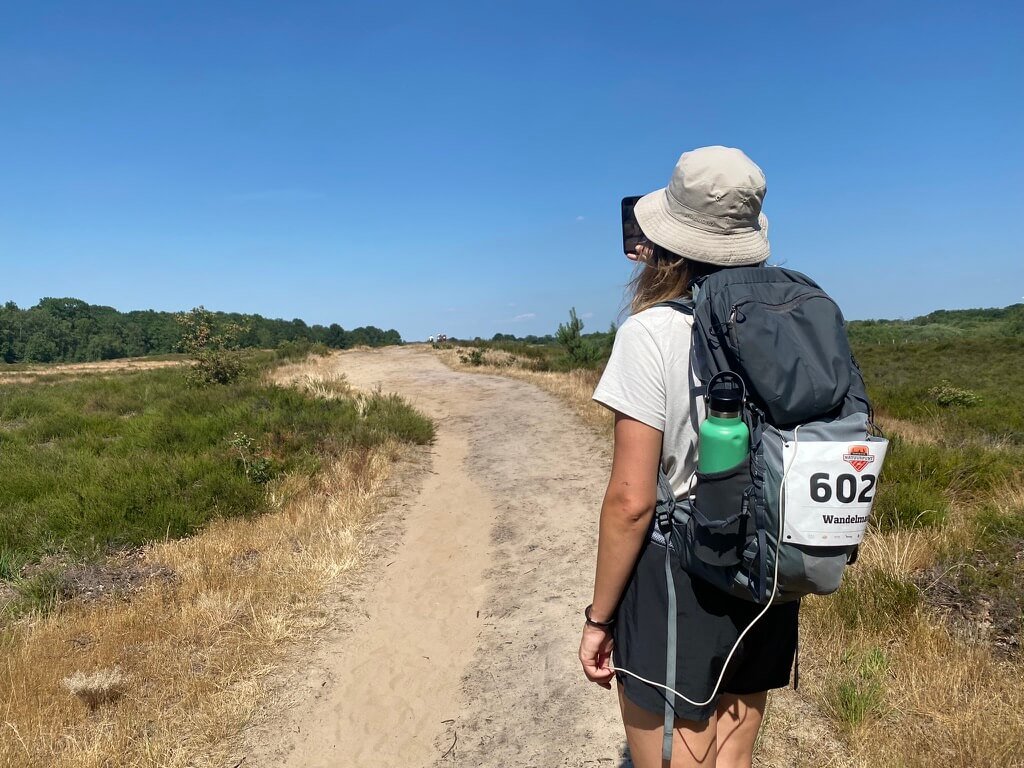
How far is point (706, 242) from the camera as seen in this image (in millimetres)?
1526

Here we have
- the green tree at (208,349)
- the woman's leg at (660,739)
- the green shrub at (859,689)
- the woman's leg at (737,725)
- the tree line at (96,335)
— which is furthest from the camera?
the tree line at (96,335)

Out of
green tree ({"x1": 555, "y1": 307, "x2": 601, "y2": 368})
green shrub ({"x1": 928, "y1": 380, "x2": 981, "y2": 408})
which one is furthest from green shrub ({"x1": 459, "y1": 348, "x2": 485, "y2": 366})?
green shrub ({"x1": 928, "y1": 380, "x2": 981, "y2": 408})

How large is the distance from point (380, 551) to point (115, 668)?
2293 millimetres

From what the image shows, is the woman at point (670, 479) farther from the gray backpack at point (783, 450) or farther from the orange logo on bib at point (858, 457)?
the orange logo on bib at point (858, 457)

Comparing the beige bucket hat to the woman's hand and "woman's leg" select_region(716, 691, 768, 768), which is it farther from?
"woman's leg" select_region(716, 691, 768, 768)

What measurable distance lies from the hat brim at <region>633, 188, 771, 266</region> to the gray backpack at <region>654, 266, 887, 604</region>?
16cm

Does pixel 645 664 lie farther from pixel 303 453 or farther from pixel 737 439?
pixel 303 453

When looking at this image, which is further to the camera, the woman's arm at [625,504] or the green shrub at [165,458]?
the green shrub at [165,458]

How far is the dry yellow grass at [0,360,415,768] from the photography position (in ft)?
9.72

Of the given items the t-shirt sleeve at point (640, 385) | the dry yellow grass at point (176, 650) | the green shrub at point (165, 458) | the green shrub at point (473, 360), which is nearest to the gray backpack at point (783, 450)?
the t-shirt sleeve at point (640, 385)

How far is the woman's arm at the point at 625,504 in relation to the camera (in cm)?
145

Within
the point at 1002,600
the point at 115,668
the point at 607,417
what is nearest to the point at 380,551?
the point at 115,668

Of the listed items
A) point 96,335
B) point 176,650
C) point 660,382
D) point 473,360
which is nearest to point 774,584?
point 660,382

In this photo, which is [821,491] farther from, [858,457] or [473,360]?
[473,360]
